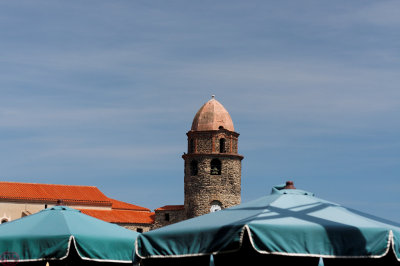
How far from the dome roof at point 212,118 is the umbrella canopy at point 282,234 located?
45112 millimetres

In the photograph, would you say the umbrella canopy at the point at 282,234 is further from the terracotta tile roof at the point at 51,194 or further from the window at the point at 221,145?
the terracotta tile roof at the point at 51,194

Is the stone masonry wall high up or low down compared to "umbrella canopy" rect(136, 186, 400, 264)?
up

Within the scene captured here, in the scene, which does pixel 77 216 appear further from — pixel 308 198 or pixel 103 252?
pixel 308 198

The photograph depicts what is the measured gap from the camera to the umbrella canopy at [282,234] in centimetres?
855

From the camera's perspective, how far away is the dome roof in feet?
181

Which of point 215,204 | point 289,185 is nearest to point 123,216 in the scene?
point 215,204

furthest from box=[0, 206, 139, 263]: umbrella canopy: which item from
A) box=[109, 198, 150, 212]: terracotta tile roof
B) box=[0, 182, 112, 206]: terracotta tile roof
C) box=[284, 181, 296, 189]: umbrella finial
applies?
box=[109, 198, 150, 212]: terracotta tile roof

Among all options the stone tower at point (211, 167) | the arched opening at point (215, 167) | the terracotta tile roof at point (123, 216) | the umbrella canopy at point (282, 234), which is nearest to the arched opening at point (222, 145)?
the stone tower at point (211, 167)

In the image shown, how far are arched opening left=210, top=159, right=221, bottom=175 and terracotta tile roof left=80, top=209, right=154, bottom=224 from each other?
7.45 metres

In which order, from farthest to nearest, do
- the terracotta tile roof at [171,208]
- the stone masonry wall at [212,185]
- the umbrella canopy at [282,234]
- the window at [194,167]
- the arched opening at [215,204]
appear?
1. the terracotta tile roof at [171,208]
2. the window at [194,167]
3. the stone masonry wall at [212,185]
4. the arched opening at [215,204]
5. the umbrella canopy at [282,234]

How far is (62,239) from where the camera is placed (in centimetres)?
1064

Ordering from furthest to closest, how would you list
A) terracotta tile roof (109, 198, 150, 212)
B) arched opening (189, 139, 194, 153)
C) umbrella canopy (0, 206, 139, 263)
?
terracotta tile roof (109, 198, 150, 212) < arched opening (189, 139, 194, 153) < umbrella canopy (0, 206, 139, 263)

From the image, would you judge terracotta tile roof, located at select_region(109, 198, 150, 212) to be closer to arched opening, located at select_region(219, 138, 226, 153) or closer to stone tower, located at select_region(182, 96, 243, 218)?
stone tower, located at select_region(182, 96, 243, 218)

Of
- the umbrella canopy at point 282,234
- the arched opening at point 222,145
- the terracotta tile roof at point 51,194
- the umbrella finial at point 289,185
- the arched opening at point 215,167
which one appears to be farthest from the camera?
the terracotta tile roof at point 51,194
